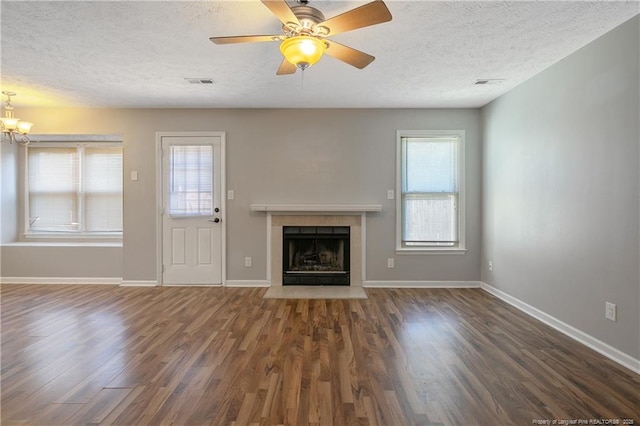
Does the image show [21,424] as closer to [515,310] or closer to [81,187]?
[515,310]

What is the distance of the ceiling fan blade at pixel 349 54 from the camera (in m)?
2.22

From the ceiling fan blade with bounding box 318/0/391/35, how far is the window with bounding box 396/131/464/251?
303 centimetres

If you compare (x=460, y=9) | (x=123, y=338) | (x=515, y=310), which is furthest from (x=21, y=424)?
(x=515, y=310)

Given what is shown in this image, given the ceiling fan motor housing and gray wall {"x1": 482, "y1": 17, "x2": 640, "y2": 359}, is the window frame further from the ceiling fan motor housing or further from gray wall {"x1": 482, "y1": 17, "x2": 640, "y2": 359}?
gray wall {"x1": 482, "y1": 17, "x2": 640, "y2": 359}

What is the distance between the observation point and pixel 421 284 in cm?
475

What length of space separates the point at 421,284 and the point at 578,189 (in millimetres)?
2349

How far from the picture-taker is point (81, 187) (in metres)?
5.40

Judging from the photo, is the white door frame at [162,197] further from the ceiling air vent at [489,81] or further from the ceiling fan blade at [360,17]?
the ceiling air vent at [489,81]

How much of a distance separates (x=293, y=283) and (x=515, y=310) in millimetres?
2769

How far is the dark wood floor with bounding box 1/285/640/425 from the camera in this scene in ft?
6.15

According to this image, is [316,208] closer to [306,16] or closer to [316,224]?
[316,224]

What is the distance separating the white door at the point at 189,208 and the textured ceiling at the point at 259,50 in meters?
0.74

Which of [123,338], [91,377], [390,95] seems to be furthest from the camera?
[390,95]

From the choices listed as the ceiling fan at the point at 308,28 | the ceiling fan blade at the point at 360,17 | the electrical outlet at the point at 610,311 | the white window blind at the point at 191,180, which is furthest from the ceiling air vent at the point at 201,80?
the electrical outlet at the point at 610,311
